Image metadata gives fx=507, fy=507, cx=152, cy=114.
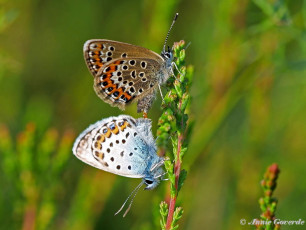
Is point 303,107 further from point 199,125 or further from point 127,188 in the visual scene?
point 127,188

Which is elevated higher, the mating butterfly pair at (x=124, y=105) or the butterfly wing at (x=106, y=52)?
the butterfly wing at (x=106, y=52)

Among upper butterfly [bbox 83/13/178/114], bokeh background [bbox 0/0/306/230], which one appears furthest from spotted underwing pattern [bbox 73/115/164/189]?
upper butterfly [bbox 83/13/178/114]

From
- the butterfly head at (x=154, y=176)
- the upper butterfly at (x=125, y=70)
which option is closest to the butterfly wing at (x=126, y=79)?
the upper butterfly at (x=125, y=70)

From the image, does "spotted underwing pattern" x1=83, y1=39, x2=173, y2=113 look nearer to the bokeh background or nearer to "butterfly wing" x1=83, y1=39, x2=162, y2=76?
"butterfly wing" x1=83, y1=39, x2=162, y2=76

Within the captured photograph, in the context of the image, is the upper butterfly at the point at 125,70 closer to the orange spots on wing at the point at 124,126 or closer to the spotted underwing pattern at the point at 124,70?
the spotted underwing pattern at the point at 124,70

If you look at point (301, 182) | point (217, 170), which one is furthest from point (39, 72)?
point (301, 182)

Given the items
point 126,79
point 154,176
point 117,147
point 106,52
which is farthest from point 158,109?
point 154,176
